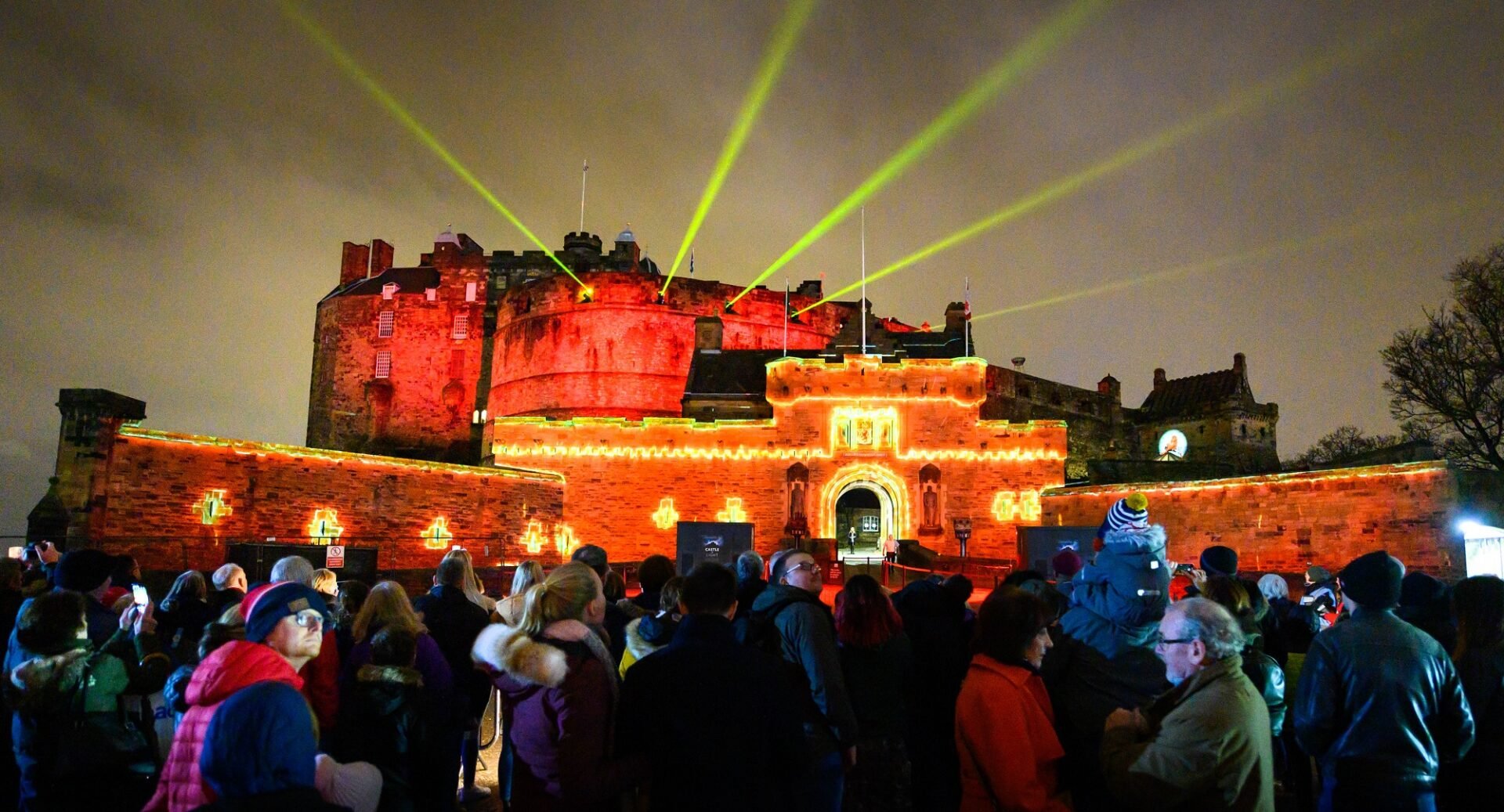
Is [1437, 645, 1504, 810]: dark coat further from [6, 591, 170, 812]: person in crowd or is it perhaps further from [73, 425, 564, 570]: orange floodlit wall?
[73, 425, 564, 570]: orange floodlit wall

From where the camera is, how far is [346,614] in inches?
228

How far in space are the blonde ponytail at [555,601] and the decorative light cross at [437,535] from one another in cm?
2108

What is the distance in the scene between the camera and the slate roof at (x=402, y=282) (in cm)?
4703

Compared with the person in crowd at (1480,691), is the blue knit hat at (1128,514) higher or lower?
higher

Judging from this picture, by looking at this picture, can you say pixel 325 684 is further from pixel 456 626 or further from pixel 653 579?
pixel 653 579

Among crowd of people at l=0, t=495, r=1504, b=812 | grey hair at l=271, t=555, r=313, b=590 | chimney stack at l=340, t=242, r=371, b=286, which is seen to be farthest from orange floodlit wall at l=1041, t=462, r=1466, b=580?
chimney stack at l=340, t=242, r=371, b=286

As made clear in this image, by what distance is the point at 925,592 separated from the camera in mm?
5234

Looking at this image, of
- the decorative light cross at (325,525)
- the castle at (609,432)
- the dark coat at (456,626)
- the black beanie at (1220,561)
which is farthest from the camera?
the decorative light cross at (325,525)

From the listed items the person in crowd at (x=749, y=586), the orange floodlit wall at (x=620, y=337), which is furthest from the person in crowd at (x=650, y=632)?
the orange floodlit wall at (x=620, y=337)

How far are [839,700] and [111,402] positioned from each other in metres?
17.8

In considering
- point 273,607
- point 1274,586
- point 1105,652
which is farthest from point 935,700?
point 1274,586

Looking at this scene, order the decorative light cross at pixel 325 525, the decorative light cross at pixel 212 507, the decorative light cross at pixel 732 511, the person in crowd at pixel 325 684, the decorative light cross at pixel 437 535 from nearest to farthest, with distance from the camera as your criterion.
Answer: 1. the person in crowd at pixel 325 684
2. the decorative light cross at pixel 212 507
3. the decorative light cross at pixel 325 525
4. the decorative light cross at pixel 437 535
5. the decorative light cross at pixel 732 511

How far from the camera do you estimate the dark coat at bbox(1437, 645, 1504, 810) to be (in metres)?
4.11

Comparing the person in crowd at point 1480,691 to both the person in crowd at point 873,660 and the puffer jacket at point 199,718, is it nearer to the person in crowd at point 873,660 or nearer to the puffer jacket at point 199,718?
the person in crowd at point 873,660
